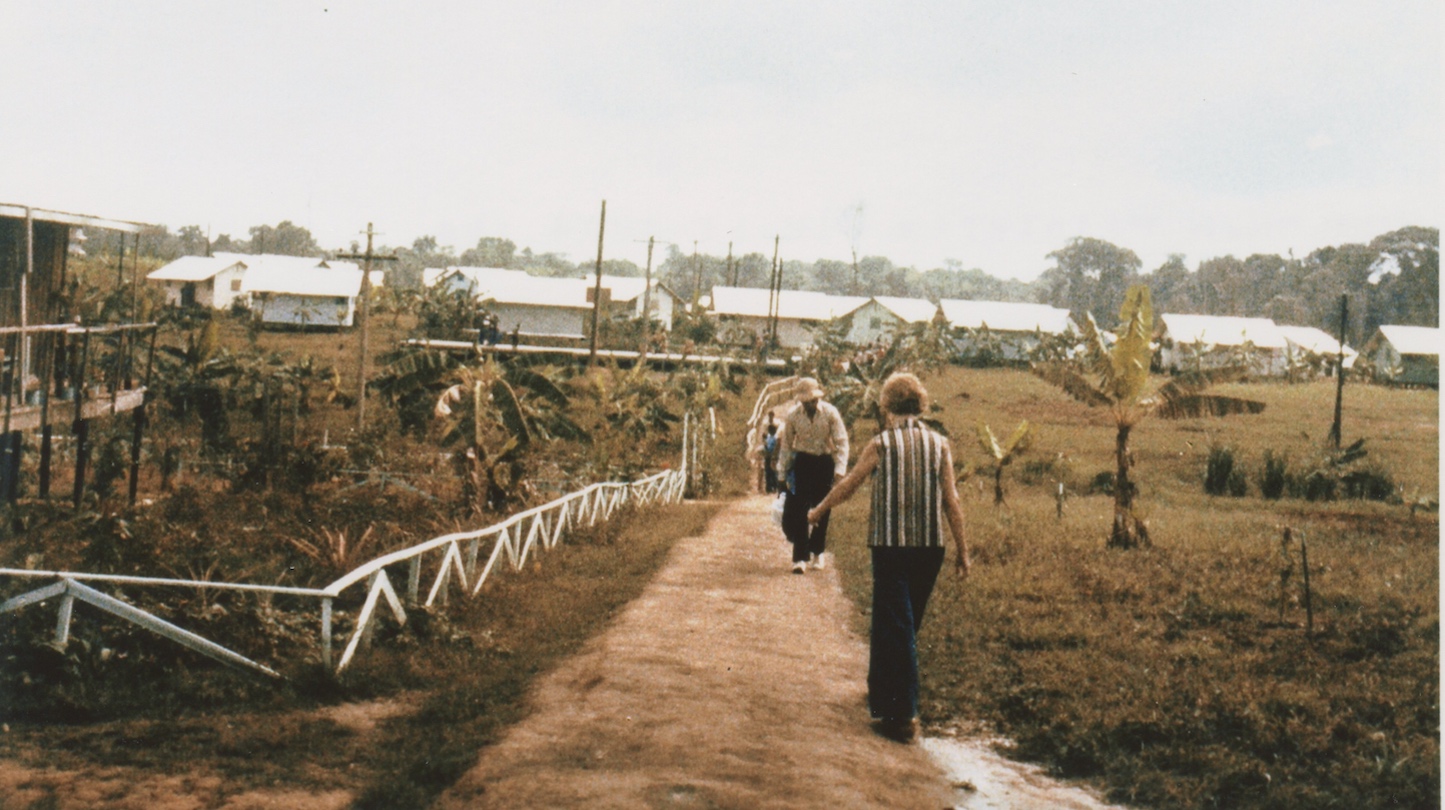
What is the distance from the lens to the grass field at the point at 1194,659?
5484 millimetres

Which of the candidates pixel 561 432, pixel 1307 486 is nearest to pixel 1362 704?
pixel 561 432

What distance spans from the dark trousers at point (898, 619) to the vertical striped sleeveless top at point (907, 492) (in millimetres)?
71

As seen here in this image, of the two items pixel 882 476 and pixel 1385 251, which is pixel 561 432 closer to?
pixel 882 476

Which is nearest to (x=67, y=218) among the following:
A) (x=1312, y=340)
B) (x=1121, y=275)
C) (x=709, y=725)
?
(x=709, y=725)

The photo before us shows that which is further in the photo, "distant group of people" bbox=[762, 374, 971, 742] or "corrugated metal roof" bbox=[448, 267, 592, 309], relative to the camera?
"corrugated metal roof" bbox=[448, 267, 592, 309]

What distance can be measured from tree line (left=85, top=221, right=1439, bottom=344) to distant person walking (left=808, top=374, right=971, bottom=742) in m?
15.7

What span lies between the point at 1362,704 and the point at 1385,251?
3570 centimetres

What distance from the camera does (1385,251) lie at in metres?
36.7

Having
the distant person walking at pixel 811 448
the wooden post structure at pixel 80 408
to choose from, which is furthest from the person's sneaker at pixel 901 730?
the wooden post structure at pixel 80 408

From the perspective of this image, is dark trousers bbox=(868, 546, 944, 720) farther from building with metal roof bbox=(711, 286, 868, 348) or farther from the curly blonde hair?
building with metal roof bbox=(711, 286, 868, 348)

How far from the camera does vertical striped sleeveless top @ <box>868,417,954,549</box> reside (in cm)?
568

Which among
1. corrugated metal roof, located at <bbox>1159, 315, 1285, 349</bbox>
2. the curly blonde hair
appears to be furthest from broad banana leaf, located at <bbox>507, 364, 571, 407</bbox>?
corrugated metal roof, located at <bbox>1159, 315, 1285, 349</bbox>

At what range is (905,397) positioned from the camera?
591 cm

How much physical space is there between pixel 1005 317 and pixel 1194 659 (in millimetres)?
62792
